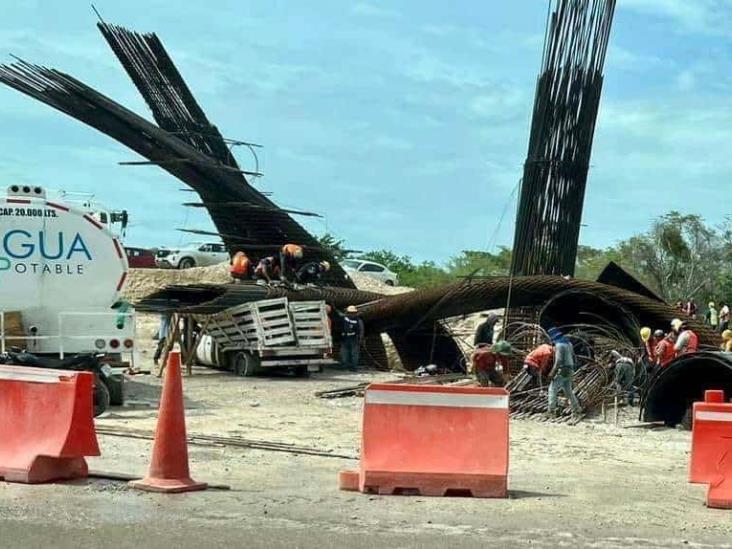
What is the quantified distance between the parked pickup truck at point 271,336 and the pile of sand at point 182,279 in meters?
12.2

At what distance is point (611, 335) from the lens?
22.2m

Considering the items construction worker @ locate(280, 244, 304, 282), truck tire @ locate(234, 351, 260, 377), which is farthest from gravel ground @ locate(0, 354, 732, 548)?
construction worker @ locate(280, 244, 304, 282)

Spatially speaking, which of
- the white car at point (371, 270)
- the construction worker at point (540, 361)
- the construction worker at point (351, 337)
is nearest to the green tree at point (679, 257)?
the white car at point (371, 270)

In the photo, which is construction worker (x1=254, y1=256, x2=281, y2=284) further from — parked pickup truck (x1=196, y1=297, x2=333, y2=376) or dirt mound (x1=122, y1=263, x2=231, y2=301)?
dirt mound (x1=122, y1=263, x2=231, y2=301)

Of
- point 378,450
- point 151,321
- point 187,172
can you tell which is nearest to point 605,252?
point 151,321

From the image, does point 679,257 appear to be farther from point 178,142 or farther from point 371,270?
point 178,142

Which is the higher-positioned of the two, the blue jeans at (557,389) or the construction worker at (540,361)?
the construction worker at (540,361)

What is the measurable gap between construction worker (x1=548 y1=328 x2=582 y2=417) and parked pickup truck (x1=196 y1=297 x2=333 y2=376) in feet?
26.7

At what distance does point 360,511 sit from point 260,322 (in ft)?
51.7

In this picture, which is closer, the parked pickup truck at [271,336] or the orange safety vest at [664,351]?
the orange safety vest at [664,351]

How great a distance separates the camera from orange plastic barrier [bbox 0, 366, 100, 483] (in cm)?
901

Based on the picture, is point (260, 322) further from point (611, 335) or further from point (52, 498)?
point (52, 498)

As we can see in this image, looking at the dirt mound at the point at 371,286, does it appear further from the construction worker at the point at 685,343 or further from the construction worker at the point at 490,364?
the construction worker at the point at 490,364

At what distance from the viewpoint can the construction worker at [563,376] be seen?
17047 millimetres
